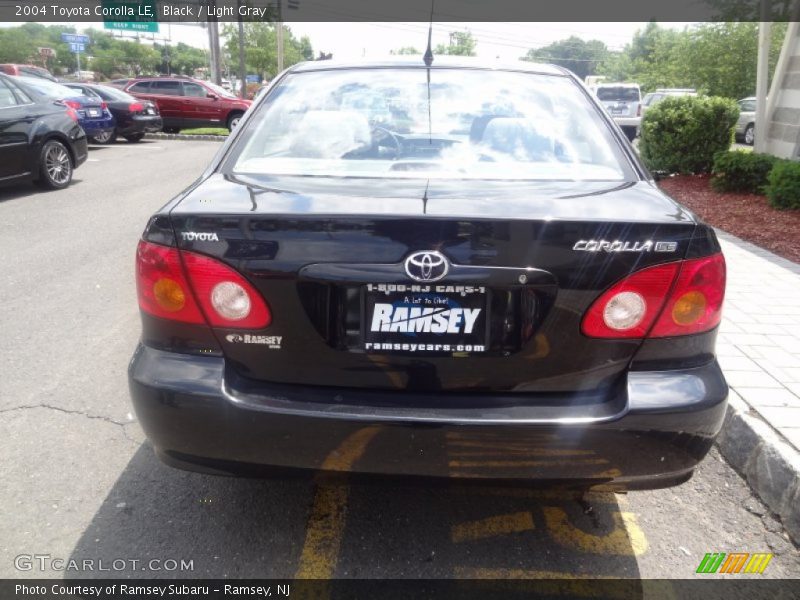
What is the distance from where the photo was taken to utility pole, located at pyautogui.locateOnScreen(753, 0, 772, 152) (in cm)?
1020

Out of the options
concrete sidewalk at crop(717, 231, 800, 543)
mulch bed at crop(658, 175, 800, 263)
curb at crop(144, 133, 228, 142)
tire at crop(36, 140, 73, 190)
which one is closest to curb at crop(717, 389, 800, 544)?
concrete sidewalk at crop(717, 231, 800, 543)

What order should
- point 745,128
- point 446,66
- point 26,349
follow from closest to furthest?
point 446,66
point 26,349
point 745,128

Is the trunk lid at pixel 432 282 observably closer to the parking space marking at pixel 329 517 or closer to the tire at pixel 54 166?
the parking space marking at pixel 329 517

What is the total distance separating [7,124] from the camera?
28.1 feet

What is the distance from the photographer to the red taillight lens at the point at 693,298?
6.46 feet

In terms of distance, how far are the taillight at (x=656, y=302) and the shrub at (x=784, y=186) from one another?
23.4ft

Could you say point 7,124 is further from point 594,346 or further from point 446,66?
point 594,346

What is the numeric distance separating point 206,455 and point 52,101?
950 centimetres

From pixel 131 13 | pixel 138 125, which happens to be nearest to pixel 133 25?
pixel 131 13

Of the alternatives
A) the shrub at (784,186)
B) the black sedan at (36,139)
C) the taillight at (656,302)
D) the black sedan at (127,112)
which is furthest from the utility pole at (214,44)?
the taillight at (656,302)

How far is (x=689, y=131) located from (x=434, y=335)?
10438 mm

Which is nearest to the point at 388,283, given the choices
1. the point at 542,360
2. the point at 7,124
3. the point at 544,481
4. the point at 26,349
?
the point at 542,360

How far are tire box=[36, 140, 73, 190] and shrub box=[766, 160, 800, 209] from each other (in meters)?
9.81

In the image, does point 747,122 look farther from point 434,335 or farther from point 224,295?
point 224,295
